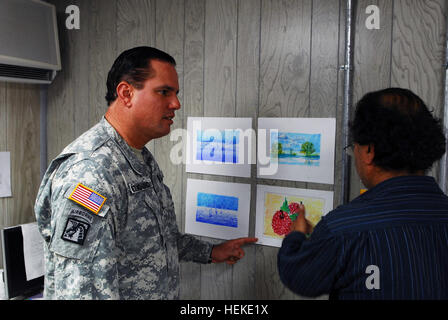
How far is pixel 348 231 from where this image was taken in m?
0.90

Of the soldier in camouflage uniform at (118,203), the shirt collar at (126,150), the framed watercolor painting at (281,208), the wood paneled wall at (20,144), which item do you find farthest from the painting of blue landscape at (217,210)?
the wood paneled wall at (20,144)

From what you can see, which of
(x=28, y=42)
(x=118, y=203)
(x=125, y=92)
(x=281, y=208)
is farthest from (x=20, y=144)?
(x=281, y=208)

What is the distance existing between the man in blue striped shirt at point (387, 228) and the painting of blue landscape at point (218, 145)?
29.8 inches

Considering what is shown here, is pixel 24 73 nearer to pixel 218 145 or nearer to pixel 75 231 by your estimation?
pixel 218 145

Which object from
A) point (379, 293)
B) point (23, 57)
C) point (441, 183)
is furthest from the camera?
point (23, 57)

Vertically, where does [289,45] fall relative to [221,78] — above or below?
above

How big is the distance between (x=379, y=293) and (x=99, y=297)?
79 centimetres

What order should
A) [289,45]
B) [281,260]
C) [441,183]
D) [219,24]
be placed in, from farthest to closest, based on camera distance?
1. [219,24]
2. [289,45]
3. [441,183]
4. [281,260]

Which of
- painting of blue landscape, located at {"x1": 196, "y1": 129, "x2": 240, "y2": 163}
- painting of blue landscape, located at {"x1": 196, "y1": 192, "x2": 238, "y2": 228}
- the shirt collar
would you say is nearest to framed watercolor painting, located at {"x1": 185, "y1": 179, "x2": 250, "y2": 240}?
painting of blue landscape, located at {"x1": 196, "y1": 192, "x2": 238, "y2": 228}

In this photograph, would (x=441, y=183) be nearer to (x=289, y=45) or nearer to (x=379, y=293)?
(x=379, y=293)

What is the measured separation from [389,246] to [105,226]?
0.81m

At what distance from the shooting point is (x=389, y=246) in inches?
34.4

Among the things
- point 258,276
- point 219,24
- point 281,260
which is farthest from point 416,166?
point 219,24

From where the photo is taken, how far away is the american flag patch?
42.6 inches
